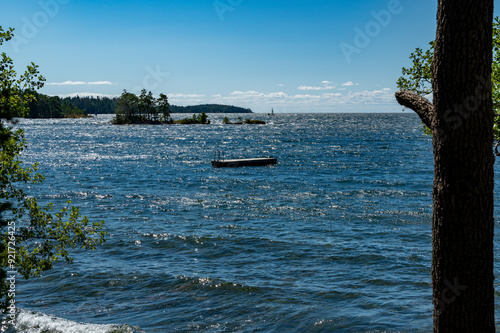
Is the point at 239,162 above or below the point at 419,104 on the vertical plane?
below

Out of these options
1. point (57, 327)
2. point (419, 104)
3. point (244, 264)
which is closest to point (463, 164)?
point (419, 104)

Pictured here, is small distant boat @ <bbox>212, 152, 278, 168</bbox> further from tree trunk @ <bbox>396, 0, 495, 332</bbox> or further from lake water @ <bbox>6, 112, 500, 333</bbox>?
tree trunk @ <bbox>396, 0, 495, 332</bbox>

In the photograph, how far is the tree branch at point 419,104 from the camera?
5406 mm

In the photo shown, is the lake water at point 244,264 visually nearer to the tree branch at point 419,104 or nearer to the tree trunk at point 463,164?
the tree trunk at point 463,164

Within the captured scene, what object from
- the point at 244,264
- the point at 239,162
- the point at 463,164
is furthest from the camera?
the point at 239,162

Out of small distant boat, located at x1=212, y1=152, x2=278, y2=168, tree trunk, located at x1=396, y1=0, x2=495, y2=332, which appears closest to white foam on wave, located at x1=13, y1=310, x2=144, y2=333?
tree trunk, located at x1=396, y1=0, x2=495, y2=332

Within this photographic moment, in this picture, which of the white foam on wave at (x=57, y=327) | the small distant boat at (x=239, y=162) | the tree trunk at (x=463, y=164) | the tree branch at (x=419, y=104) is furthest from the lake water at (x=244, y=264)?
the small distant boat at (x=239, y=162)

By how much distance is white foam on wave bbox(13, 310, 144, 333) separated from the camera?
10559 mm

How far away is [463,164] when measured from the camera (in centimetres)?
491

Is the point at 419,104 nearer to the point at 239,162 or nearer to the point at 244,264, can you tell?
the point at 244,264

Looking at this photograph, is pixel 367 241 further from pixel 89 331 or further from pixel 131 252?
pixel 89 331

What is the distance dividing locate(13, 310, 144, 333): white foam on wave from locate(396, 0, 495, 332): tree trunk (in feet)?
27.5

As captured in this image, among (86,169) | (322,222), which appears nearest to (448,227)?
(322,222)

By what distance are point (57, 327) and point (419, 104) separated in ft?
34.1
